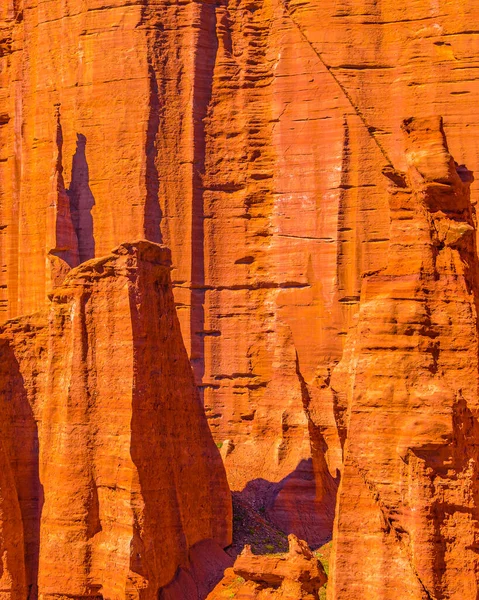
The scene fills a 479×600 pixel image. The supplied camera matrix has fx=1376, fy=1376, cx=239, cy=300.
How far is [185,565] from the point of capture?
25.6 meters

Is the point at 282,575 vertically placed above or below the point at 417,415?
below

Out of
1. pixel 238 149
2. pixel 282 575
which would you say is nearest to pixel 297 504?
pixel 282 575

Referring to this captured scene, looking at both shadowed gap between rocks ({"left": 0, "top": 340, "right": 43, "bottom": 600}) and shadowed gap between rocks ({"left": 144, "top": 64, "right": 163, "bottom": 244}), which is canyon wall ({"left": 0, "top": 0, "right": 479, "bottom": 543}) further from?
shadowed gap between rocks ({"left": 0, "top": 340, "right": 43, "bottom": 600})

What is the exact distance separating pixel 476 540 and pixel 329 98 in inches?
1092

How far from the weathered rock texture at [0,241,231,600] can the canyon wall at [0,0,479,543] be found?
47.9ft

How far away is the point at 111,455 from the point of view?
24625 mm

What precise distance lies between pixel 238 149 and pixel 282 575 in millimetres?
25090

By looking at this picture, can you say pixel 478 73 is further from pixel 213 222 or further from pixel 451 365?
pixel 451 365

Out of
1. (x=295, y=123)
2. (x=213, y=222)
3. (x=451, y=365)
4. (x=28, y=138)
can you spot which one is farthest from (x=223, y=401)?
(x=451, y=365)

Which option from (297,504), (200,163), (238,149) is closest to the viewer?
(297,504)

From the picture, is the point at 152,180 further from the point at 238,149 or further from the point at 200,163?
the point at 238,149

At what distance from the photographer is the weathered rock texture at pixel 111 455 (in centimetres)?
2434

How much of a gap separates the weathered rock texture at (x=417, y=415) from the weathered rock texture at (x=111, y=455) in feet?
20.4

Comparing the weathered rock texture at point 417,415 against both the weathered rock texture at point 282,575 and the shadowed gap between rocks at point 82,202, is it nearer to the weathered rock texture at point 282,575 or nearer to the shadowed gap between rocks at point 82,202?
the weathered rock texture at point 282,575
